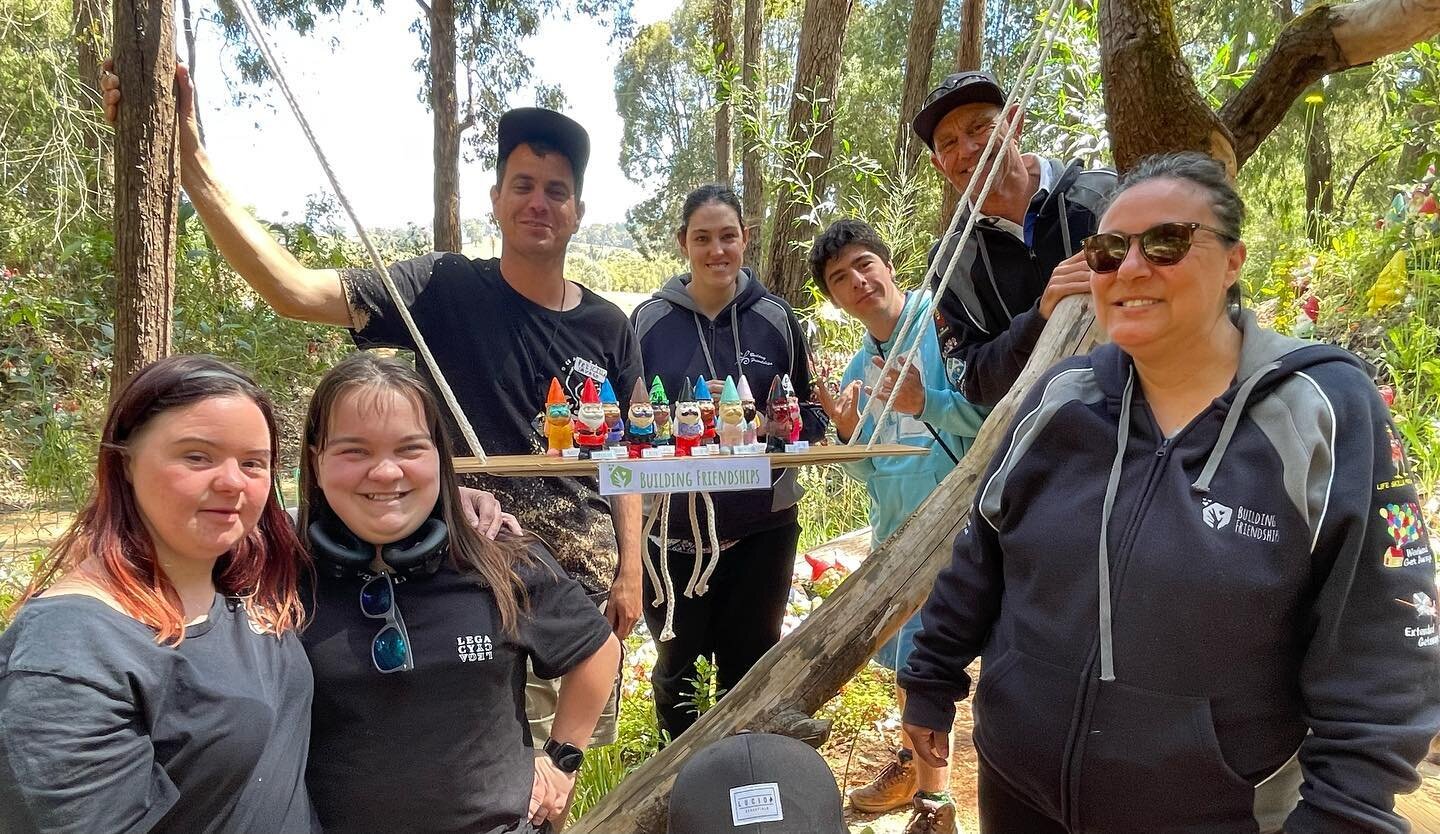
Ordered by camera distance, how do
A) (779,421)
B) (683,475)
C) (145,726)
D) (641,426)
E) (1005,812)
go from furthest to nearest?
1. (779,421)
2. (641,426)
3. (683,475)
4. (1005,812)
5. (145,726)

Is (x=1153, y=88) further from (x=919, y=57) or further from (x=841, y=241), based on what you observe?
(x=919, y=57)

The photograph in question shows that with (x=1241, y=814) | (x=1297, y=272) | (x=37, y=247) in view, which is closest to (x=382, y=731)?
(x=1241, y=814)

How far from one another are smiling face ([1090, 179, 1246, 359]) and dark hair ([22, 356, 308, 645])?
1.38 meters

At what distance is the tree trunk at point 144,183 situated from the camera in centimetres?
204

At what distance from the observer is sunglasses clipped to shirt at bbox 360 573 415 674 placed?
1.37 meters

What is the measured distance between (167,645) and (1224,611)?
1.46 metres

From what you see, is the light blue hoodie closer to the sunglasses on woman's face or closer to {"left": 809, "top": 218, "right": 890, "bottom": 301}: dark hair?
{"left": 809, "top": 218, "right": 890, "bottom": 301}: dark hair

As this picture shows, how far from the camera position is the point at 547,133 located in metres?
2.01

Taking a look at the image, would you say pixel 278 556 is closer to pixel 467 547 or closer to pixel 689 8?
pixel 467 547

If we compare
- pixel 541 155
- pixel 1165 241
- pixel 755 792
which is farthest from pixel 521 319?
pixel 1165 241

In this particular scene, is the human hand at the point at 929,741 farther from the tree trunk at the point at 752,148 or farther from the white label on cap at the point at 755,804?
the tree trunk at the point at 752,148

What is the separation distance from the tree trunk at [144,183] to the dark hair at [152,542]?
984mm

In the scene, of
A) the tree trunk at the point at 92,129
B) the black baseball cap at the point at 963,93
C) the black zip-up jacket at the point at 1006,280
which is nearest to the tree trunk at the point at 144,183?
the black baseball cap at the point at 963,93

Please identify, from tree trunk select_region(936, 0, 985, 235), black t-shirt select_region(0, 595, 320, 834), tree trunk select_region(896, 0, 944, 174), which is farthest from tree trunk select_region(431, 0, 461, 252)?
black t-shirt select_region(0, 595, 320, 834)
